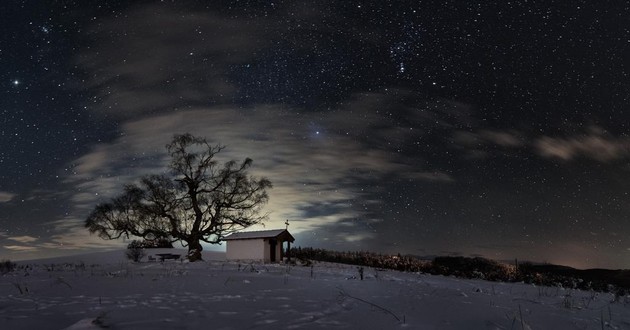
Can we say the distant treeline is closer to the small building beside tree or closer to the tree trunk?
the small building beside tree

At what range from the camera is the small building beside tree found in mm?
35969

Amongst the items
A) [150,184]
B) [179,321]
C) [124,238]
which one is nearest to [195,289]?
[179,321]

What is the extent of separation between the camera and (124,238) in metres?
32.4

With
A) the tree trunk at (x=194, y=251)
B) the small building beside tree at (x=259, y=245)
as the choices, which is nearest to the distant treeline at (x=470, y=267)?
the small building beside tree at (x=259, y=245)

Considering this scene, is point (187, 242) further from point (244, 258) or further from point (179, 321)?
point (179, 321)

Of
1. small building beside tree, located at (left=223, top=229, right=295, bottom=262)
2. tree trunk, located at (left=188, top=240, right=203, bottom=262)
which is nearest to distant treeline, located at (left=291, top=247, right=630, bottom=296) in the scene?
small building beside tree, located at (left=223, top=229, right=295, bottom=262)

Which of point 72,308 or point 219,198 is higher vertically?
point 219,198

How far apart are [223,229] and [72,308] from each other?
28.1m

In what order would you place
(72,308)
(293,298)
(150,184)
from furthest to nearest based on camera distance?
(150,184)
(293,298)
(72,308)

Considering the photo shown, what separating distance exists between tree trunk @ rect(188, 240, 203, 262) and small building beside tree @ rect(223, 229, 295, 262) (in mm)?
3402

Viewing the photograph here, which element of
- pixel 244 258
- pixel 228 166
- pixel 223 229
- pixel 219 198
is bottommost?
pixel 244 258

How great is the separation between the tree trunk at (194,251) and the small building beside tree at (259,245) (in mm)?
3402

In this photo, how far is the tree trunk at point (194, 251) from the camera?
1214 inches

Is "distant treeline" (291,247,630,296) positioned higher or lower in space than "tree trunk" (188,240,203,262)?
lower
